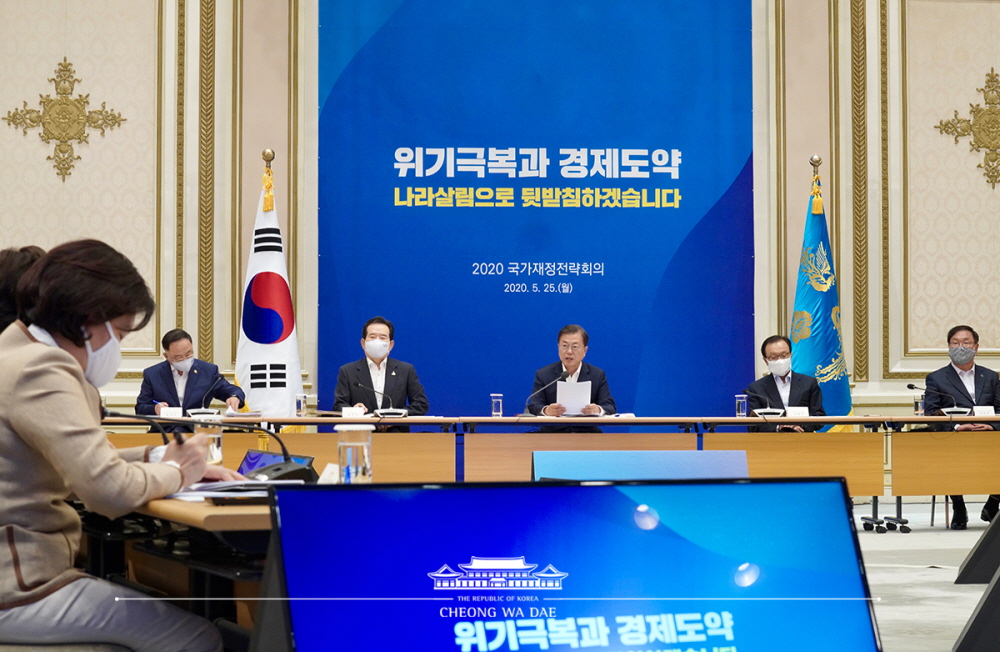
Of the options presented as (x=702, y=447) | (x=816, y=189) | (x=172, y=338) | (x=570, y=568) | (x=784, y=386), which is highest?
(x=816, y=189)

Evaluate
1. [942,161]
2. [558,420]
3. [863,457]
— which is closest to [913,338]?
[942,161]

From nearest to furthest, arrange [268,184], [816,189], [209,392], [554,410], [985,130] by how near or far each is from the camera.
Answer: [554,410], [209,392], [268,184], [816,189], [985,130]

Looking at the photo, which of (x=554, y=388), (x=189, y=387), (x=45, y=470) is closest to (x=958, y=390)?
(x=554, y=388)

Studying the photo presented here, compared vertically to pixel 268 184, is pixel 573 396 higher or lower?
lower

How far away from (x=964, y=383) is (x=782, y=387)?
48.9 inches

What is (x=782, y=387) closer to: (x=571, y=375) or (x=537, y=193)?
(x=571, y=375)

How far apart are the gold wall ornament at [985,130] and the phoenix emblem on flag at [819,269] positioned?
5.02 ft

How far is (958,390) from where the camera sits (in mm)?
6266

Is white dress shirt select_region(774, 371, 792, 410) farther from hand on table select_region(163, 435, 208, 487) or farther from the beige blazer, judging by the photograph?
the beige blazer

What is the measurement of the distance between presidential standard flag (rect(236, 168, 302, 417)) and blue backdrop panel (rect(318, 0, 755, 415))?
0.53 meters

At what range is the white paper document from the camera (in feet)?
18.0

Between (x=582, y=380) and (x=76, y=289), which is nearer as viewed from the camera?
(x=76, y=289)

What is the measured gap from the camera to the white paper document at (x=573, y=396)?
18.0 feet

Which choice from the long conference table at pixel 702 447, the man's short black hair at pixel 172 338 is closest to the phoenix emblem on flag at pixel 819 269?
the long conference table at pixel 702 447
